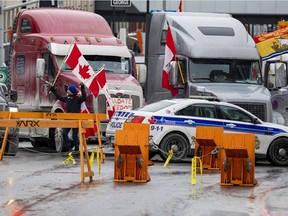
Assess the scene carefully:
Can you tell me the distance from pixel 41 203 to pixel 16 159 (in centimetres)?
1032

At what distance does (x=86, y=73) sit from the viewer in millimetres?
28156

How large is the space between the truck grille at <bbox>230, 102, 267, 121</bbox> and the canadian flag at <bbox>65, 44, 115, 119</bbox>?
338 cm

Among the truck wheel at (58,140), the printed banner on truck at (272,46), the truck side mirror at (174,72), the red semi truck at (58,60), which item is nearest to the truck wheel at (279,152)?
the red semi truck at (58,60)

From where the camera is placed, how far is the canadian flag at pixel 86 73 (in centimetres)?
2786

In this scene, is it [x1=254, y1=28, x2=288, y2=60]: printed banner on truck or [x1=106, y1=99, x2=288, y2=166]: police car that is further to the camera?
[x1=254, y1=28, x2=288, y2=60]: printed banner on truck

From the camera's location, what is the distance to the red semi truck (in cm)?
2927

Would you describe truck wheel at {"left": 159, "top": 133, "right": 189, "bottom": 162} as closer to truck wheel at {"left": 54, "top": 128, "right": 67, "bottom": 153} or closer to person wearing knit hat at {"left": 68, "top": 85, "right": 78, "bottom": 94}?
person wearing knit hat at {"left": 68, "top": 85, "right": 78, "bottom": 94}

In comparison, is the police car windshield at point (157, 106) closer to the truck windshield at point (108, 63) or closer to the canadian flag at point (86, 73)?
A: the canadian flag at point (86, 73)

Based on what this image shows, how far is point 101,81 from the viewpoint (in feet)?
91.6

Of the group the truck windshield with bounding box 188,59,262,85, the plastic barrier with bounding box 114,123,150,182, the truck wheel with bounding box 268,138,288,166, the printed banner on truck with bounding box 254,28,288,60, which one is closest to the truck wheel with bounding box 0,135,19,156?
the truck windshield with bounding box 188,59,262,85

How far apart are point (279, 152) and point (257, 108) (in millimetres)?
3082

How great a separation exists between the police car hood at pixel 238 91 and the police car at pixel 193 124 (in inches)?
95.5

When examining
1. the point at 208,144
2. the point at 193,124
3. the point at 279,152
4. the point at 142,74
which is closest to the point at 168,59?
the point at 142,74

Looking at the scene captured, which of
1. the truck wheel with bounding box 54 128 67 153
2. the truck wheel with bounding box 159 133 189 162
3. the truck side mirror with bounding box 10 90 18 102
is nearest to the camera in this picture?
the truck wheel with bounding box 159 133 189 162
